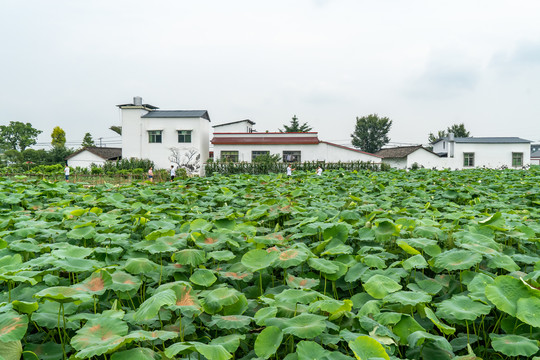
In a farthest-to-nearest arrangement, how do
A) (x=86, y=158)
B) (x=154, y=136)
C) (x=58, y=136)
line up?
1. (x=58, y=136)
2. (x=86, y=158)
3. (x=154, y=136)

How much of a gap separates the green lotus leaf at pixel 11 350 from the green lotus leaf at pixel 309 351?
115 centimetres

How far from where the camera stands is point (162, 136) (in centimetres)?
3219

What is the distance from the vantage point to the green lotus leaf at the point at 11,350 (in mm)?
1521

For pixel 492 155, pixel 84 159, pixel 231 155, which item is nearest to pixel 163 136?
pixel 231 155

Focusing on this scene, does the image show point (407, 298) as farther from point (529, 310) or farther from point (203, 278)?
point (203, 278)

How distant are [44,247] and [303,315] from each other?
1932 mm

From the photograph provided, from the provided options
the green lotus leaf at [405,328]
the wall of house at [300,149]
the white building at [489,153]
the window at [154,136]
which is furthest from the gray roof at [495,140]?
the green lotus leaf at [405,328]

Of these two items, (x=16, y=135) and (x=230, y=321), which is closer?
(x=230, y=321)

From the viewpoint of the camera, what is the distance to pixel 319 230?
10.0ft

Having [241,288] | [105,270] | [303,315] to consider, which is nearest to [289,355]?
[303,315]

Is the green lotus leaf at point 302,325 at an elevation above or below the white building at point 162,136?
below

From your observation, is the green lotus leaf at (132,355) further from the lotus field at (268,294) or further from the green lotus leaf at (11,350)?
the green lotus leaf at (11,350)

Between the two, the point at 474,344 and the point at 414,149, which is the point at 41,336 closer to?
the point at 474,344

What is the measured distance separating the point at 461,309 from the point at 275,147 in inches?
1191
